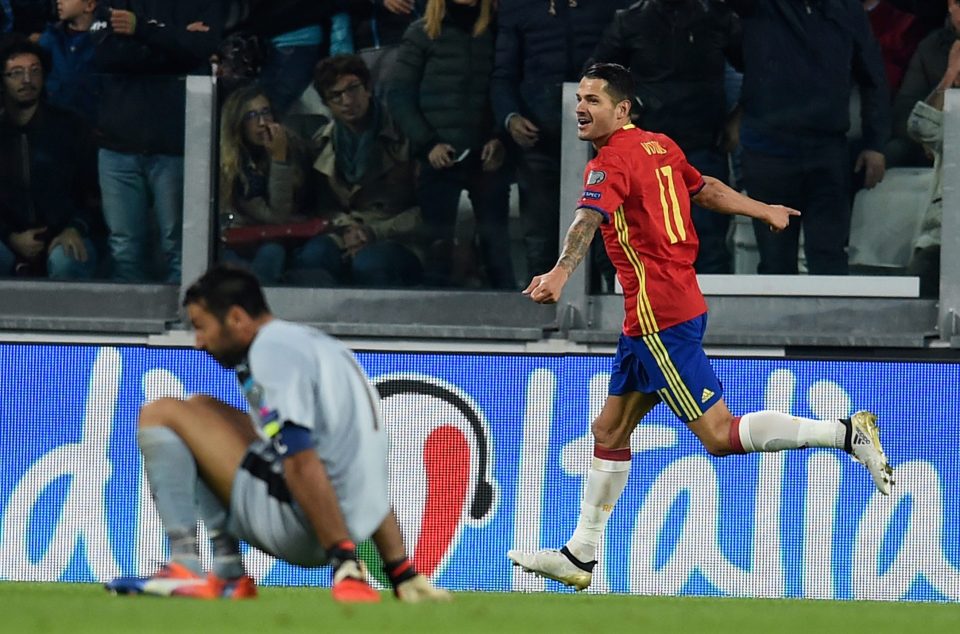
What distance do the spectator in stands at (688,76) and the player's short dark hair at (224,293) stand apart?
4744 mm

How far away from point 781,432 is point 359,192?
3728 millimetres

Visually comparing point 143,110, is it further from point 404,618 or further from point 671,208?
point 404,618

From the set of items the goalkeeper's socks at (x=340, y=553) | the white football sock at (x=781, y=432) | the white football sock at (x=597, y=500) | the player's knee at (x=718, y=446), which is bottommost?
the white football sock at (x=597, y=500)

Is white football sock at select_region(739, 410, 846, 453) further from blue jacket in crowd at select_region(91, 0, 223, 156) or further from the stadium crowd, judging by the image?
blue jacket in crowd at select_region(91, 0, 223, 156)

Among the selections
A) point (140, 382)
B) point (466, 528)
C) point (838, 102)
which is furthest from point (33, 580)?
point (838, 102)

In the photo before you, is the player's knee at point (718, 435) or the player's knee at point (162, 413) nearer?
the player's knee at point (162, 413)

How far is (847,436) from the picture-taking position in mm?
6512

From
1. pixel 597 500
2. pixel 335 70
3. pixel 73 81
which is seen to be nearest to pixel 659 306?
pixel 597 500

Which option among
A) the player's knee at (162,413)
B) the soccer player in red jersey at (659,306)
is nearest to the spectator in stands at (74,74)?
the soccer player in red jersey at (659,306)

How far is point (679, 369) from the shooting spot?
6570 mm

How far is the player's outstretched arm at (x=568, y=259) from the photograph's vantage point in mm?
5816

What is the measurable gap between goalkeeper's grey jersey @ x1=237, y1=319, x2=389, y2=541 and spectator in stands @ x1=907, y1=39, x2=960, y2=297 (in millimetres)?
4794

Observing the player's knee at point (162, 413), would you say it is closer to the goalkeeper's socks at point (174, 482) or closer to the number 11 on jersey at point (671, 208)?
the goalkeeper's socks at point (174, 482)

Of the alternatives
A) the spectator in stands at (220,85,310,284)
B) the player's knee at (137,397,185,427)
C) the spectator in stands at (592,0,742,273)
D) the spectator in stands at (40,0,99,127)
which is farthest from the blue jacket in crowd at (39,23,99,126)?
the player's knee at (137,397,185,427)
